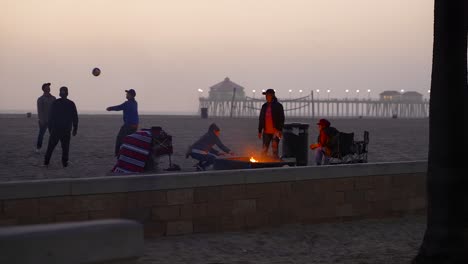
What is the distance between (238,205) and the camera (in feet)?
29.9

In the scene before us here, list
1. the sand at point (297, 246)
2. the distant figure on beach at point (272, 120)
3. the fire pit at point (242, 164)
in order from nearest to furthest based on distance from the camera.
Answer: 1. the sand at point (297, 246)
2. the fire pit at point (242, 164)
3. the distant figure on beach at point (272, 120)

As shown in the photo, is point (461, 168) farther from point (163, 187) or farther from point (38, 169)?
point (38, 169)

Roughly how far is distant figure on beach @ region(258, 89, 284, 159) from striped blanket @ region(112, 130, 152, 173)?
2316 mm

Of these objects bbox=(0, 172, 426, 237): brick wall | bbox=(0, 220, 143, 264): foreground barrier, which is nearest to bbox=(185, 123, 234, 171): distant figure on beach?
bbox=(0, 172, 426, 237): brick wall

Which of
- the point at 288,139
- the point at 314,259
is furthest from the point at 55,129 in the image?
the point at 314,259

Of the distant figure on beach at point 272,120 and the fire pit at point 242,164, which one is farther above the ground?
the distant figure on beach at point 272,120

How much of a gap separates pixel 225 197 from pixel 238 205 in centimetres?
21

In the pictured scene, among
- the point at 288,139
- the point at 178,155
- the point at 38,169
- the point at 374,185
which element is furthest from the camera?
the point at 178,155

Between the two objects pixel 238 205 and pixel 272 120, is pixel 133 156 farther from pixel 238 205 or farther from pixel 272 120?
pixel 238 205

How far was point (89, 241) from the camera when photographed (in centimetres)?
412

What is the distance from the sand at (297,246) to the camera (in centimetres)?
772

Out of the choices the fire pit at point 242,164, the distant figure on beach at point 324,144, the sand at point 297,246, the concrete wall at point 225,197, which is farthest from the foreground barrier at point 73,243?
the distant figure on beach at point 324,144

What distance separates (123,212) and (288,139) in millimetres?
5308

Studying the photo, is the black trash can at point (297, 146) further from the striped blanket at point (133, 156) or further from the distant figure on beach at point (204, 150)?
the striped blanket at point (133, 156)
